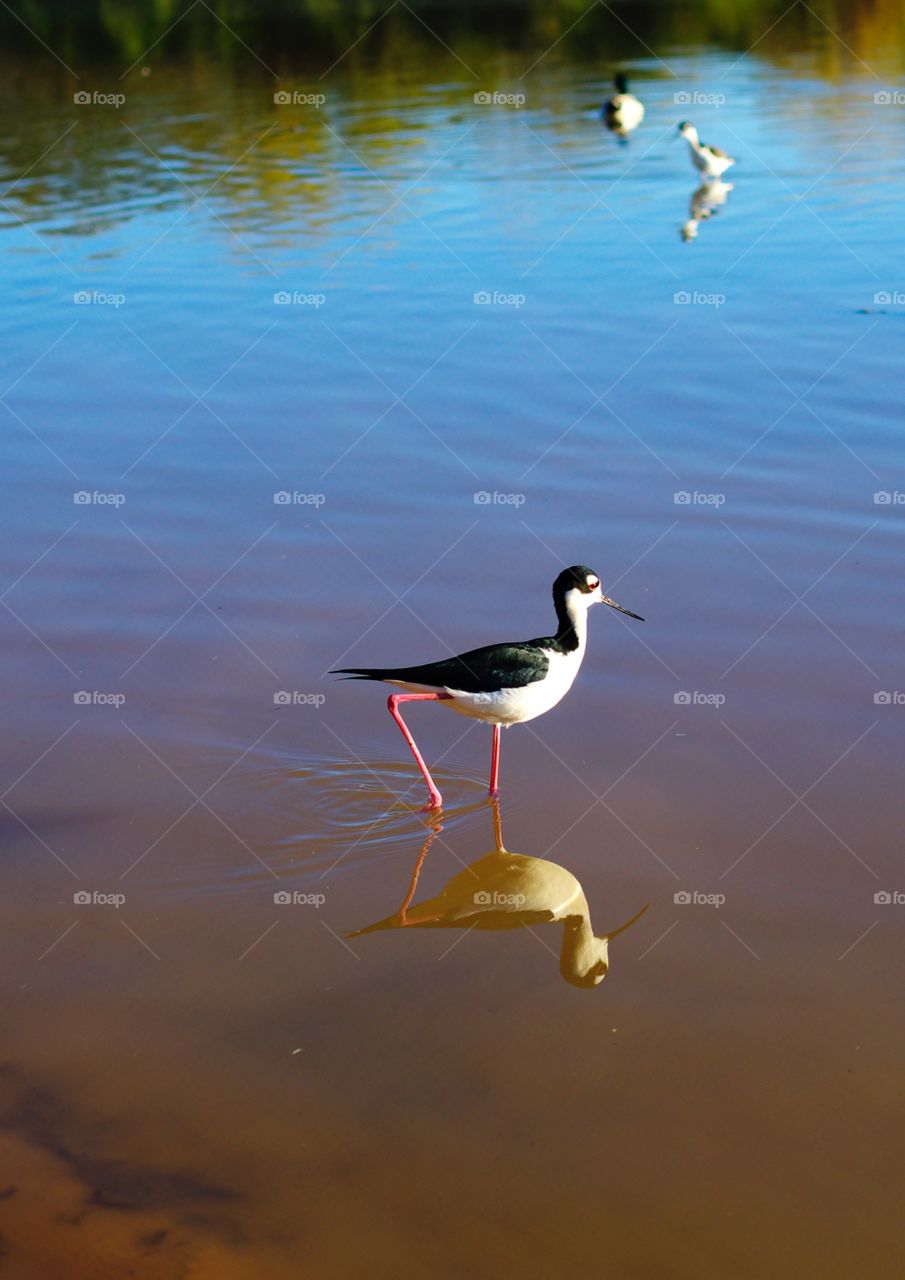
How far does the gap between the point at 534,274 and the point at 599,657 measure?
24.6ft

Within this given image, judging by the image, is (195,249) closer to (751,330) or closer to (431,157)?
(431,157)

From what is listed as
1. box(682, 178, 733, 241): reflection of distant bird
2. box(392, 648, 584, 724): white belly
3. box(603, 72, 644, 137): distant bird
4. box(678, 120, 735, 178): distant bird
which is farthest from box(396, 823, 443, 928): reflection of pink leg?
box(603, 72, 644, 137): distant bird

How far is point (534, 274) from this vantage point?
1490cm

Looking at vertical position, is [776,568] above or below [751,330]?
below

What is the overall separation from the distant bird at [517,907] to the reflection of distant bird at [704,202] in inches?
427

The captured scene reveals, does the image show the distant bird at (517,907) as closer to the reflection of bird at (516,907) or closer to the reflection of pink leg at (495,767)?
the reflection of bird at (516,907)

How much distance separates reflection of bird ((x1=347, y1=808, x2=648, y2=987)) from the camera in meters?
6.03

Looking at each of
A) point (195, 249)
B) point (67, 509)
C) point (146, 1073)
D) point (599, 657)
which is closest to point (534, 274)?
point (195, 249)

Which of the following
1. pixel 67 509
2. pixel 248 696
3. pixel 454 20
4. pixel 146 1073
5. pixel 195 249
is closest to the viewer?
pixel 146 1073

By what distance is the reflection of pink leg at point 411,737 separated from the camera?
721cm

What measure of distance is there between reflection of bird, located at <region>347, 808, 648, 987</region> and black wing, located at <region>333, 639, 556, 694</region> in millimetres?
794

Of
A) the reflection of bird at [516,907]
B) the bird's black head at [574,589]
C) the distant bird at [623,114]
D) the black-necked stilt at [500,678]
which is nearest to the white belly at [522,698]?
the black-necked stilt at [500,678]

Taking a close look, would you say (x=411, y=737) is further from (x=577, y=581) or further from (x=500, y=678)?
(x=577, y=581)

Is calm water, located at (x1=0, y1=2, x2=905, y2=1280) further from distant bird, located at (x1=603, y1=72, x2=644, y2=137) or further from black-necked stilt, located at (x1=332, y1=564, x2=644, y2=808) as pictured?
distant bird, located at (x1=603, y1=72, x2=644, y2=137)
